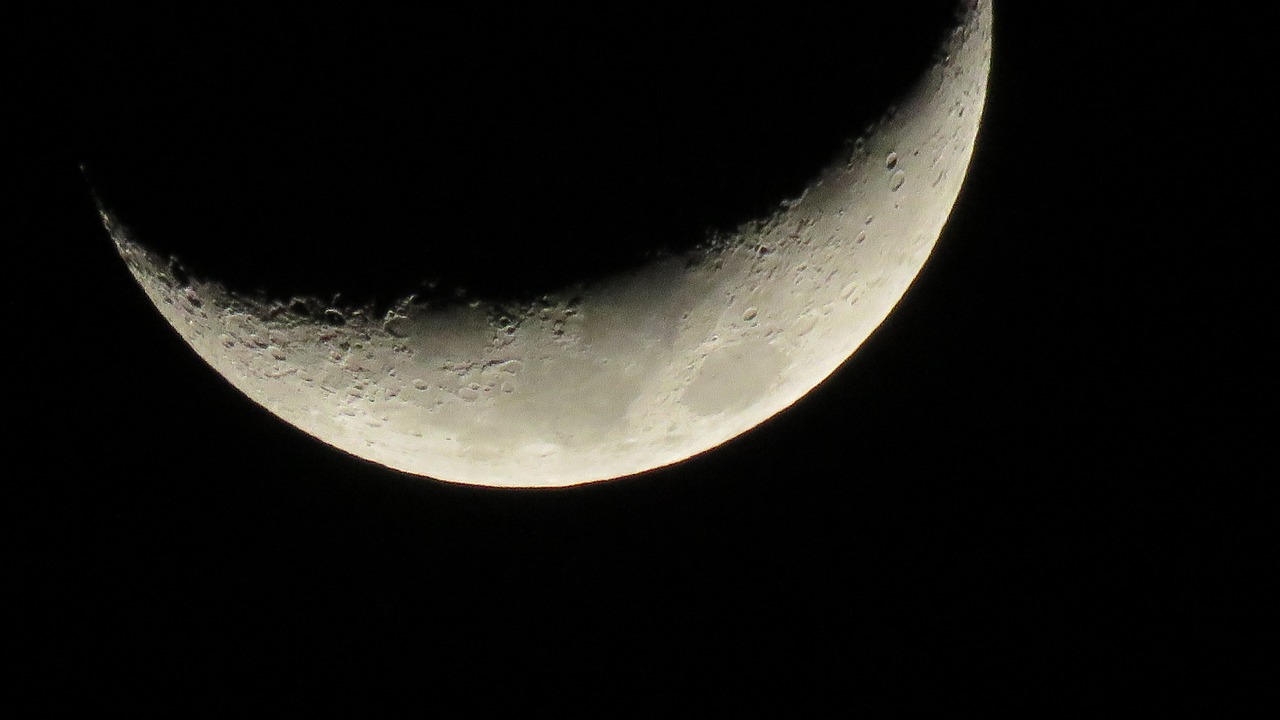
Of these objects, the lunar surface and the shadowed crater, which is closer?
the shadowed crater

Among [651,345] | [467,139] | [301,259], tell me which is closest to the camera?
[467,139]

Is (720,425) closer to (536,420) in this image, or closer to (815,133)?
(536,420)

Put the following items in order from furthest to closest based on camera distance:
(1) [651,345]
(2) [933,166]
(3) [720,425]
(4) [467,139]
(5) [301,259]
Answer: (3) [720,425]
(2) [933,166]
(1) [651,345]
(5) [301,259]
(4) [467,139]

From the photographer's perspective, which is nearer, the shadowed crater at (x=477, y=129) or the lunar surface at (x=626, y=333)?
the shadowed crater at (x=477, y=129)

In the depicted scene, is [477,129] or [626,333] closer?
[477,129]

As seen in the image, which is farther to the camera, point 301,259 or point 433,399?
point 433,399

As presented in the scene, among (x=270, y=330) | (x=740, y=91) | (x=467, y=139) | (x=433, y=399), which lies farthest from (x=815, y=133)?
(x=270, y=330)

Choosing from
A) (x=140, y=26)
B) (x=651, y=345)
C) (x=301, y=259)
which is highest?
(x=140, y=26)

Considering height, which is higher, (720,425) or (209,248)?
(209,248)
